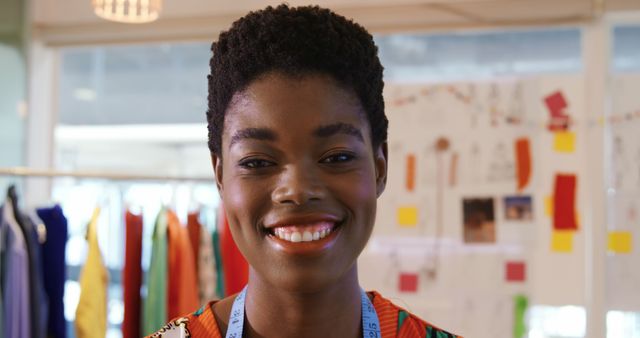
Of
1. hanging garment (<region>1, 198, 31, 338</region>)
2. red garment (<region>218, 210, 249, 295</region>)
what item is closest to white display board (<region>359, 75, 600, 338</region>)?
red garment (<region>218, 210, 249, 295</region>)

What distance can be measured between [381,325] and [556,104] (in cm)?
228

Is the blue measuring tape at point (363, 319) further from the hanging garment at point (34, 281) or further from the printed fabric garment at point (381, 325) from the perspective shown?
the hanging garment at point (34, 281)

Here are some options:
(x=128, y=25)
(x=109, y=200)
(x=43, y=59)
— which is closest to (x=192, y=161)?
(x=109, y=200)

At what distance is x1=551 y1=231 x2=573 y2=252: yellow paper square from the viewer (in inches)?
121

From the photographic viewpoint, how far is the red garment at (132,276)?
2598 mm

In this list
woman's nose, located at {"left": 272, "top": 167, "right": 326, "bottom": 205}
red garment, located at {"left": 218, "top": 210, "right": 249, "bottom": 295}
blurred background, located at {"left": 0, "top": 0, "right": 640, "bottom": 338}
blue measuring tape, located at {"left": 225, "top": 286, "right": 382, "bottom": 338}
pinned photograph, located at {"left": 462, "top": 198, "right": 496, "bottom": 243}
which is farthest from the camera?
pinned photograph, located at {"left": 462, "top": 198, "right": 496, "bottom": 243}

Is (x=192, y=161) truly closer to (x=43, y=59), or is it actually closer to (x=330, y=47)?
(x=43, y=59)

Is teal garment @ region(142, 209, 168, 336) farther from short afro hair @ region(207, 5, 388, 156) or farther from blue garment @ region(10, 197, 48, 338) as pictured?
short afro hair @ region(207, 5, 388, 156)

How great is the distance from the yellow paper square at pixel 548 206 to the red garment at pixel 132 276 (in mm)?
1648

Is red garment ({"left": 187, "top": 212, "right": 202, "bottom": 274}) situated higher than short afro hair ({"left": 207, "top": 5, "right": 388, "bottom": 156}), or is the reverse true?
short afro hair ({"left": 207, "top": 5, "right": 388, "bottom": 156})

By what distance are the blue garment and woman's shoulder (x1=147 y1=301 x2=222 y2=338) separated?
1.61 m

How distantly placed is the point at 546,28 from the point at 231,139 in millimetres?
2486

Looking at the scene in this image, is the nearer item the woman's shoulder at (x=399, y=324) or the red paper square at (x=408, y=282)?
the woman's shoulder at (x=399, y=324)

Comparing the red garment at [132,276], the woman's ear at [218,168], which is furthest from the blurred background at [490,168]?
the woman's ear at [218,168]
